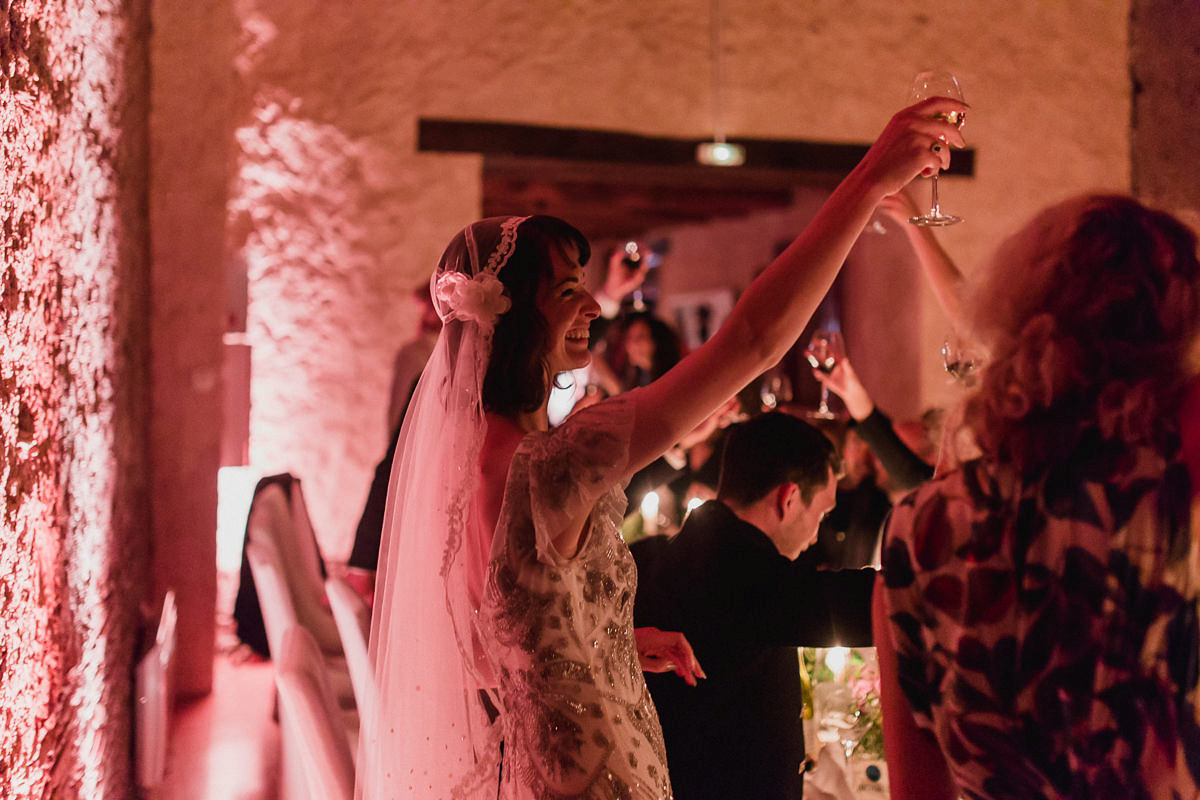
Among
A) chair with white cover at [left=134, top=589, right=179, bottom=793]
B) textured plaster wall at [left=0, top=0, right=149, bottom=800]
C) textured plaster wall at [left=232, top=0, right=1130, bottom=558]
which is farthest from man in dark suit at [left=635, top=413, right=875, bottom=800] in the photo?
textured plaster wall at [left=232, top=0, right=1130, bottom=558]

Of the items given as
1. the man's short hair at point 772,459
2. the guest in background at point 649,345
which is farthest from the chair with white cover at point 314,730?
the guest in background at point 649,345

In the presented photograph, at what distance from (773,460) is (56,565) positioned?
1.44 metres

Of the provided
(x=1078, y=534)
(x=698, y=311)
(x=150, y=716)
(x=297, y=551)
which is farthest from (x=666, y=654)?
(x=698, y=311)

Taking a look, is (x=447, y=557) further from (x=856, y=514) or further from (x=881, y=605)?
(x=856, y=514)

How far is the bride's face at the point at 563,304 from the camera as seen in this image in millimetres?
1410

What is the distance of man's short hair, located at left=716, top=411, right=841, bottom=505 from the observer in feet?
5.97

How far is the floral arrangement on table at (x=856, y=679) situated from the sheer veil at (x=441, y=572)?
81 cm

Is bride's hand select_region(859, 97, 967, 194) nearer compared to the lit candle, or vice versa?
bride's hand select_region(859, 97, 967, 194)

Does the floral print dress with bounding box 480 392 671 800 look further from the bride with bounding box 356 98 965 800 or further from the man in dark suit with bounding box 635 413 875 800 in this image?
the man in dark suit with bounding box 635 413 875 800

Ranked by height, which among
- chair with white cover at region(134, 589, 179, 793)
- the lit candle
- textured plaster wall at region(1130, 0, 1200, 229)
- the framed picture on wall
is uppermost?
textured plaster wall at region(1130, 0, 1200, 229)

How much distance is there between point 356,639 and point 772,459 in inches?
39.7

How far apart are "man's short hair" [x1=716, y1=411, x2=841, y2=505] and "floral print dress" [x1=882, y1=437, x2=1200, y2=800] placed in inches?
32.9

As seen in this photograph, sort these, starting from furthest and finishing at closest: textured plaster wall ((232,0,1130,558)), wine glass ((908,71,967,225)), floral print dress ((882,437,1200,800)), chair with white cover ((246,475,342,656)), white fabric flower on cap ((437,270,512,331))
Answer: textured plaster wall ((232,0,1130,558)) < chair with white cover ((246,475,342,656)) < wine glass ((908,71,967,225)) < white fabric flower on cap ((437,270,512,331)) < floral print dress ((882,437,1200,800))

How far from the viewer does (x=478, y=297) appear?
1396 mm
